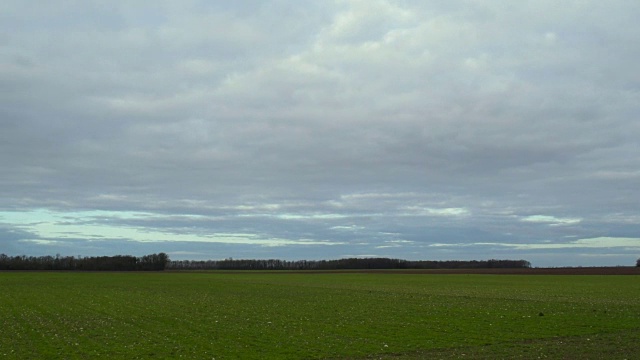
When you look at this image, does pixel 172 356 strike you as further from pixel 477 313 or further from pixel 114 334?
pixel 477 313

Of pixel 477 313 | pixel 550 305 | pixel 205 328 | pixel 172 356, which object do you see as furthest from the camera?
pixel 550 305

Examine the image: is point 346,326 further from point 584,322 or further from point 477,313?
point 584,322

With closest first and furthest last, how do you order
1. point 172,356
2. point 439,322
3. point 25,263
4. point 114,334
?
1. point 172,356
2. point 114,334
3. point 439,322
4. point 25,263

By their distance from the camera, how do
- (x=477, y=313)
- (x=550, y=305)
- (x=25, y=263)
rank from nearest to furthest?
(x=477, y=313)
(x=550, y=305)
(x=25, y=263)

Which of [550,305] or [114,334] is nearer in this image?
[114,334]

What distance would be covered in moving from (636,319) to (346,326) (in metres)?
14.9

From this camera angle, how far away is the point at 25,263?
191875 millimetres

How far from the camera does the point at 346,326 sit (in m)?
27.8

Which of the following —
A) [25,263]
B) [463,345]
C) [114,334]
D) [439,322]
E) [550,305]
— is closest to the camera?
[463,345]

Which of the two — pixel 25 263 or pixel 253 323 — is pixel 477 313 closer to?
pixel 253 323

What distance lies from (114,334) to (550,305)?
91.4 ft

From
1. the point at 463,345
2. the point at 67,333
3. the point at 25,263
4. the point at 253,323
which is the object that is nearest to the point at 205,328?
the point at 253,323

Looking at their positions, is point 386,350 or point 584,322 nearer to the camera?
point 386,350

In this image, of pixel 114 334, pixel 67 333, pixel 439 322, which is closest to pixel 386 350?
pixel 439 322
